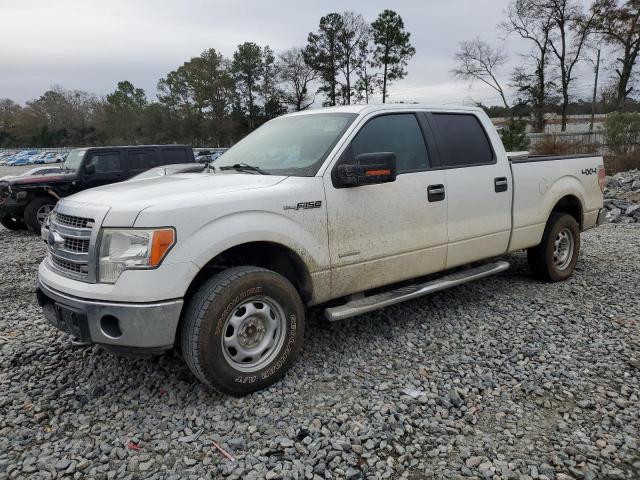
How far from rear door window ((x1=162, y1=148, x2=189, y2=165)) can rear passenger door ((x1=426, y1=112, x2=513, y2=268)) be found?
8.57 metres

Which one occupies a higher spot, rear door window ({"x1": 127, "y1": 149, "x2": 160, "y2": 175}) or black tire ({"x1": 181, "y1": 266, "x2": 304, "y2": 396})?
rear door window ({"x1": 127, "y1": 149, "x2": 160, "y2": 175})

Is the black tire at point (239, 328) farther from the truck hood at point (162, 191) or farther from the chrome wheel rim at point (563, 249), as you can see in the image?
the chrome wheel rim at point (563, 249)

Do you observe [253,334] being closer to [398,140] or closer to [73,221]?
→ [73,221]

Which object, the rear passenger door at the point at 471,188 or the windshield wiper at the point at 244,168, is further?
the rear passenger door at the point at 471,188

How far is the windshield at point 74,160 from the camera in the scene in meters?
10.8

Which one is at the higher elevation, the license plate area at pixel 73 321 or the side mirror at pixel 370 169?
the side mirror at pixel 370 169

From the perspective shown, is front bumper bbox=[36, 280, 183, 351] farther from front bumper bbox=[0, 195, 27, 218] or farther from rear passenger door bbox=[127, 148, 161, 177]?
rear passenger door bbox=[127, 148, 161, 177]

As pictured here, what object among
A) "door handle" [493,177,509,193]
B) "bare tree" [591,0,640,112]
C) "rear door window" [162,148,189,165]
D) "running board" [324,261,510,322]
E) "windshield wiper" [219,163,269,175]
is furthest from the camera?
"bare tree" [591,0,640,112]

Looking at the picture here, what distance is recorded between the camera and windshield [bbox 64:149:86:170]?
10.8 metres

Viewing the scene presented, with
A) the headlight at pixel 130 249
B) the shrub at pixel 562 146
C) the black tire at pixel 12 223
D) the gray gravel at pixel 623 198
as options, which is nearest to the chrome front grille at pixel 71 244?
the headlight at pixel 130 249

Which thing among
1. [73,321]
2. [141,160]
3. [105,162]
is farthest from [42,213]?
[73,321]

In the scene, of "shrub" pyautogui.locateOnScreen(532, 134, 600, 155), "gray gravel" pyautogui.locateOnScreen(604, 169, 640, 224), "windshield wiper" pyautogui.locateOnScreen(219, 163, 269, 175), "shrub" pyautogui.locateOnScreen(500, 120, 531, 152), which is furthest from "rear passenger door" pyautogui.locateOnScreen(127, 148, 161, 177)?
"shrub" pyautogui.locateOnScreen(532, 134, 600, 155)

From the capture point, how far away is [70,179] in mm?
10422

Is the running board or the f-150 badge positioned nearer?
the f-150 badge
